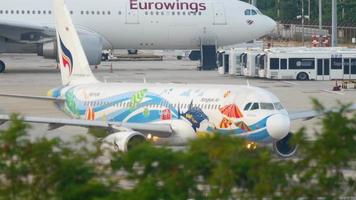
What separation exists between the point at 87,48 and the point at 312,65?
494 inches

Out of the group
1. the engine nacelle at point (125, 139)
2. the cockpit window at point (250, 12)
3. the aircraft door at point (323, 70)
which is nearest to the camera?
the engine nacelle at point (125, 139)

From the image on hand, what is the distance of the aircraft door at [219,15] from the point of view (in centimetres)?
7025

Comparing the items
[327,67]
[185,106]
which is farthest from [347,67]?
[185,106]

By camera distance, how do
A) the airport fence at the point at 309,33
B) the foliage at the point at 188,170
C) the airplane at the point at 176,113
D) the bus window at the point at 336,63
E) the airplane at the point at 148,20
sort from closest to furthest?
the foliage at the point at 188,170, the airplane at the point at 176,113, the bus window at the point at 336,63, the airplane at the point at 148,20, the airport fence at the point at 309,33

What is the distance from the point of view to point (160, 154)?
564 inches

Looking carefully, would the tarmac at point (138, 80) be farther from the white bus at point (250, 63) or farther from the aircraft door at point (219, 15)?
the aircraft door at point (219, 15)

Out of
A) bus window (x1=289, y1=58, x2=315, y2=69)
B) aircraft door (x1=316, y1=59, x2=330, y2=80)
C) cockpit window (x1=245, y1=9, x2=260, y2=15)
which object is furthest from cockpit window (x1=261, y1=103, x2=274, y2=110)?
cockpit window (x1=245, y1=9, x2=260, y2=15)

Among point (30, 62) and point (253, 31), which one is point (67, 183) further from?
point (30, 62)

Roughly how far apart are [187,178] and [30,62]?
7216cm

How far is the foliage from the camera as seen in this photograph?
1388cm

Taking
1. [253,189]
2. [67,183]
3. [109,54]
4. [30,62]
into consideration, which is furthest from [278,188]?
[109,54]

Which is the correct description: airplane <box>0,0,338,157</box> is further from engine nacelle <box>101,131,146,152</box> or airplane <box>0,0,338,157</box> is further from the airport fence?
the airport fence

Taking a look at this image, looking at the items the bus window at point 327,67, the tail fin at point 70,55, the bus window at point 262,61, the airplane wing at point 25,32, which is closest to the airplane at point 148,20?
the airplane wing at point 25,32

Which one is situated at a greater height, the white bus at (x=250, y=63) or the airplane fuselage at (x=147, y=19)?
the airplane fuselage at (x=147, y=19)
